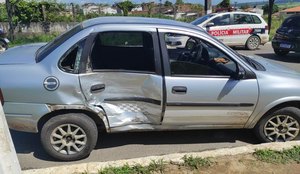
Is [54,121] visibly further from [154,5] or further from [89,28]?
[154,5]

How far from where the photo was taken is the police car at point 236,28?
12.7 m

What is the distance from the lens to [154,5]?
73.0 ft

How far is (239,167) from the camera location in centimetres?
370

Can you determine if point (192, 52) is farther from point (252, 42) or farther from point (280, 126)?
point (252, 42)

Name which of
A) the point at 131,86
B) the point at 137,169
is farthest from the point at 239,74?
the point at 137,169

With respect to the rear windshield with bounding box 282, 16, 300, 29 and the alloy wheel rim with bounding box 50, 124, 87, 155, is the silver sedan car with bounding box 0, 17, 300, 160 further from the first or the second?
the rear windshield with bounding box 282, 16, 300, 29

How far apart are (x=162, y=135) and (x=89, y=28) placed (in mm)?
1808

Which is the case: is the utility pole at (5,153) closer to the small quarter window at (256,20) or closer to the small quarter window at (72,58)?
the small quarter window at (72,58)

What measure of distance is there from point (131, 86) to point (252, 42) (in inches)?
415

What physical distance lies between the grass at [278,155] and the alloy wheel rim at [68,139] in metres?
2.03

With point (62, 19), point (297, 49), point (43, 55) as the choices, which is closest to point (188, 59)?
point (43, 55)

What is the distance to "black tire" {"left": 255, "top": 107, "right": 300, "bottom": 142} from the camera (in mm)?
4336

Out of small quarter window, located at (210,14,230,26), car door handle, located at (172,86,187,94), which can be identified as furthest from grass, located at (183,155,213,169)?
small quarter window, located at (210,14,230,26)

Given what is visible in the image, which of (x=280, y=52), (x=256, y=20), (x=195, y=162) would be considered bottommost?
(x=280, y=52)
